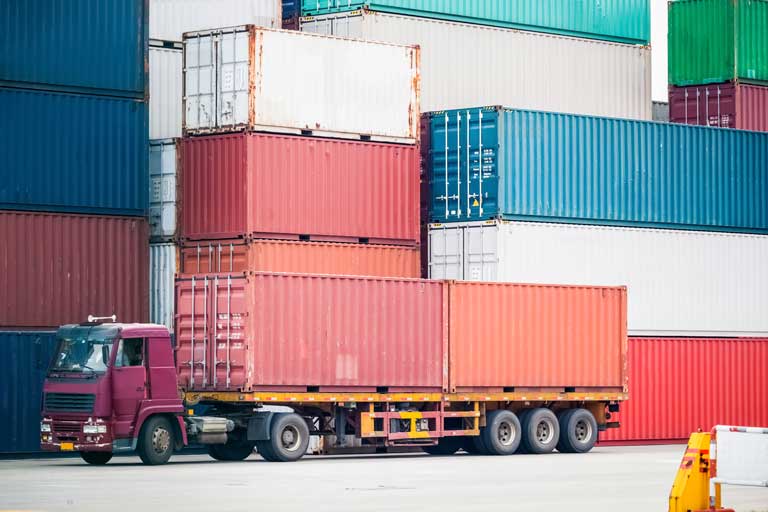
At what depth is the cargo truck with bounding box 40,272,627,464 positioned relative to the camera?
104ft

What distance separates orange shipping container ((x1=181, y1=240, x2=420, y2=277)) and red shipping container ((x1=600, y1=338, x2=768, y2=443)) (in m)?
6.65

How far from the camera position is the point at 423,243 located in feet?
132

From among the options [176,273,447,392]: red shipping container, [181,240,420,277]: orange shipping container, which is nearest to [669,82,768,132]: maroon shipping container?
[181,240,420,277]: orange shipping container

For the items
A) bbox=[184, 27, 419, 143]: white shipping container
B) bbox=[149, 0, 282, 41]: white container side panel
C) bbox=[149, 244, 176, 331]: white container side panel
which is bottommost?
bbox=[149, 244, 176, 331]: white container side panel

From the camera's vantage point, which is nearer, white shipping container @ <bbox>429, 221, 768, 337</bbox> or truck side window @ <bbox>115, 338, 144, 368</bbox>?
truck side window @ <bbox>115, 338, 144, 368</bbox>

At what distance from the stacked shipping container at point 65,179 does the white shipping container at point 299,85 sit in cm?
171

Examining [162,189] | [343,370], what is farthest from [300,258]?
[162,189]

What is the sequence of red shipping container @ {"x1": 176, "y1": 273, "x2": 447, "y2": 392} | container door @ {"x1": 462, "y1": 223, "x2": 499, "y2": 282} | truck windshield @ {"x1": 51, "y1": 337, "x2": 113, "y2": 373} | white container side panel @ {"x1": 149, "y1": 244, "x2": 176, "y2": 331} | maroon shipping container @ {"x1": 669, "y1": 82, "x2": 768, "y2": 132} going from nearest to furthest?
truck windshield @ {"x1": 51, "y1": 337, "x2": 113, "y2": 373} < red shipping container @ {"x1": 176, "y1": 273, "x2": 447, "y2": 392} < white container side panel @ {"x1": 149, "y1": 244, "x2": 176, "y2": 331} < container door @ {"x1": 462, "y1": 223, "x2": 499, "y2": 282} < maroon shipping container @ {"x1": 669, "y1": 82, "x2": 768, "y2": 132}

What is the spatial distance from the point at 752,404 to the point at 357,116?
13372 mm

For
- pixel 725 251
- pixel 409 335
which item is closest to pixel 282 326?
pixel 409 335

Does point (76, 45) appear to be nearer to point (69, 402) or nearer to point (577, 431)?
point (69, 402)

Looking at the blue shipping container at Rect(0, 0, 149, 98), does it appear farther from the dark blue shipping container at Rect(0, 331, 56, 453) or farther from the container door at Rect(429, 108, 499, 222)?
the container door at Rect(429, 108, 499, 222)

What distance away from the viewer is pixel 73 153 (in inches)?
1433

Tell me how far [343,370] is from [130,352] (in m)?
4.53
